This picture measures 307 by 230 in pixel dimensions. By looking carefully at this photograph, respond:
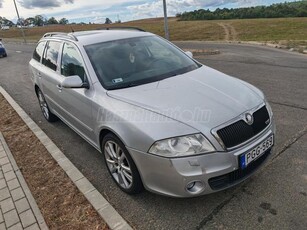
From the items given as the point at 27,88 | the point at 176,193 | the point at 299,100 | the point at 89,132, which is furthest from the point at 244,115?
the point at 27,88

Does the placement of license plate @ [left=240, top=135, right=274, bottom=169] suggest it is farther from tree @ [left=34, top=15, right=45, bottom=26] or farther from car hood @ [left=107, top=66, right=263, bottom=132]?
tree @ [left=34, top=15, right=45, bottom=26]

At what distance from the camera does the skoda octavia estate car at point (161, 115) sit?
252cm

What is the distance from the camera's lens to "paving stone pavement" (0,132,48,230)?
2924 mm

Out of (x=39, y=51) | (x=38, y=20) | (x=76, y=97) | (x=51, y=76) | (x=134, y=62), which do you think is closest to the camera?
(x=134, y=62)

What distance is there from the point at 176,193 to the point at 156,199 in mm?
518

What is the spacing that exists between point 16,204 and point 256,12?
56084mm

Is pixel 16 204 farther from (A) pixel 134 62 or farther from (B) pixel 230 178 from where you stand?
(B) pixel 230 178

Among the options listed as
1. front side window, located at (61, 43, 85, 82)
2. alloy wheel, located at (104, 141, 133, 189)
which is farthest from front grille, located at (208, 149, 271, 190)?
front side window, located at (61, 43, 85, 82)

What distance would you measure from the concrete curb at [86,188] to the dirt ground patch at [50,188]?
49mm

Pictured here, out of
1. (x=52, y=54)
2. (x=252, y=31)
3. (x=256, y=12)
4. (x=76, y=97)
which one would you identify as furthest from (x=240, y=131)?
(x=256, y=12)

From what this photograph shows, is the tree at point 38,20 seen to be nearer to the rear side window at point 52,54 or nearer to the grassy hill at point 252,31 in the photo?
the grassy hill at point 252,31

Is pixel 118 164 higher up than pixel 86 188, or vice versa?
pixel 118 164

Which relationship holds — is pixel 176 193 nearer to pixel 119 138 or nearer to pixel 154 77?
pixel 119 138

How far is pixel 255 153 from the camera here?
2758 millimetres
